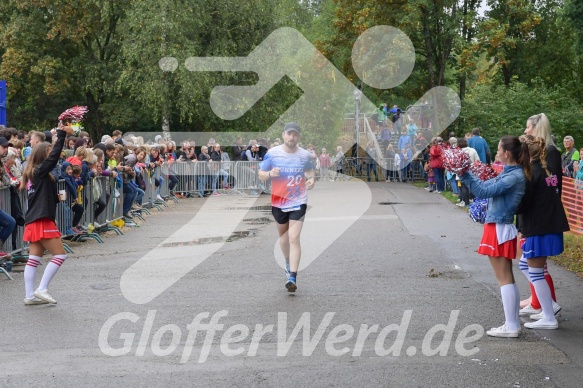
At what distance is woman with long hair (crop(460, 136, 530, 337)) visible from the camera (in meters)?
8.27

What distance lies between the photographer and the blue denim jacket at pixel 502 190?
8.27 metres

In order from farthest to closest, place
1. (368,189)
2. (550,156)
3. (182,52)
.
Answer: (182,52), (368,189), (550,156)

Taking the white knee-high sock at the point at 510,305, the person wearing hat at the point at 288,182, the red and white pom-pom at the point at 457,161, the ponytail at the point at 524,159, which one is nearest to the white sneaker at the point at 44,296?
the person wearing hat at the point at 288,182

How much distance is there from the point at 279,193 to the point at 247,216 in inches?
444

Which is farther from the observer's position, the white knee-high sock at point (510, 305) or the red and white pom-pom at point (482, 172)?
the red and white pom-pom at point (482, 172)

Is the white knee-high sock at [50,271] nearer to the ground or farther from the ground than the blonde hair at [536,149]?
nearer to the ground

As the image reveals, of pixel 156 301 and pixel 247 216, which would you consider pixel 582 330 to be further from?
pixel 247 216

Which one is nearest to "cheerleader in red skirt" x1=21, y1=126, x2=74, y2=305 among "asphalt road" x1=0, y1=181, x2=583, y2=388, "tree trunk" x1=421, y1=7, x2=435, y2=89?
"asphalt road" x1=0, y1=181, x2=583, y2=388

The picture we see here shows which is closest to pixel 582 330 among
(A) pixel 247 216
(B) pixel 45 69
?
(A) pixel 247 216

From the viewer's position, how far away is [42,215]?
33.1 feet

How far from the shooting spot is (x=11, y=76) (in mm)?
45844

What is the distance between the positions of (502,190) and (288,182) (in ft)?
11.3

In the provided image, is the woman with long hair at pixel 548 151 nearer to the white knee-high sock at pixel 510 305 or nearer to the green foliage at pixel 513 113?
the white knee-high sock at pixel 510 305

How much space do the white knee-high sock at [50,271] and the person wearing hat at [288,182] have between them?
8.17 feet
